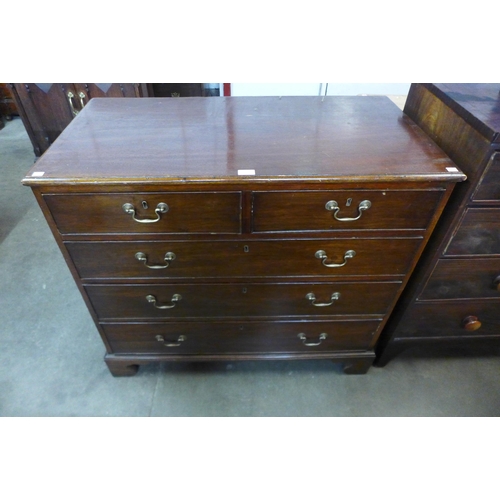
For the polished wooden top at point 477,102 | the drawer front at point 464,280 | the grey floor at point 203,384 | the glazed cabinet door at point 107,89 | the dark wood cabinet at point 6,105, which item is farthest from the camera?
the dark wood cabinet at point 6,105

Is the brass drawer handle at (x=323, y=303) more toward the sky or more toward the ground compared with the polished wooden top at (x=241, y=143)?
more toward the ground

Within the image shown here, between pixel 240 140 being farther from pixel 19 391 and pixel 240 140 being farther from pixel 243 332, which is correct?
pixel 19 391

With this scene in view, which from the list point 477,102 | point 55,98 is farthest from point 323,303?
point 55,98

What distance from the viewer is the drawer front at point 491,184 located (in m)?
0.80

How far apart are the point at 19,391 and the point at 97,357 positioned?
11.0 inches

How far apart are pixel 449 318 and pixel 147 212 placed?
41.3 inches

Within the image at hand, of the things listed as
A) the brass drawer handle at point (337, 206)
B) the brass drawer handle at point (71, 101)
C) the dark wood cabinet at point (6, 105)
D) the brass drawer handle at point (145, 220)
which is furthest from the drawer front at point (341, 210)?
the dark wood cabinet at point (6, 105)

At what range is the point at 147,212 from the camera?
0.84 metres

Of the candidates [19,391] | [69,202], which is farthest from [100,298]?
[19,391]

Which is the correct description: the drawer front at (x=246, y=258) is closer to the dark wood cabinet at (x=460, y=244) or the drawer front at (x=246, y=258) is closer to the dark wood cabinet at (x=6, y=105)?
the dark wood cabinet at (x=460, y=244)

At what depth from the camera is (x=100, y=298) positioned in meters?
1.05

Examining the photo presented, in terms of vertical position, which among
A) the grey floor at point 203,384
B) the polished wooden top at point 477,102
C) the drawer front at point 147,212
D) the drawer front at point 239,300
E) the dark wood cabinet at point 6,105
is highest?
the polished wooden top at point 477,102

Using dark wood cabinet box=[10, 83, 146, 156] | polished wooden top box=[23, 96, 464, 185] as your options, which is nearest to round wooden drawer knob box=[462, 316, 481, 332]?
polished wooden top box=[23, 96, 464, 185]

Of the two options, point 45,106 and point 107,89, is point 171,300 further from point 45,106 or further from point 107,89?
point 45,106
